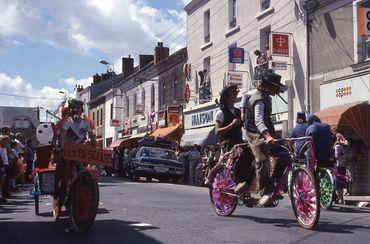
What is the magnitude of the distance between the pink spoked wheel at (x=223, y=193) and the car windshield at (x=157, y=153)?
51.9ft

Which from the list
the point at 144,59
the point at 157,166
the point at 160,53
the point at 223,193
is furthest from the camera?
the point at 144,59

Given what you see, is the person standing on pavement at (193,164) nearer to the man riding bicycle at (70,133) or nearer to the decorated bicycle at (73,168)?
the decorated bicycle at (73,168)

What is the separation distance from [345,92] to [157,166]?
29.0 ft

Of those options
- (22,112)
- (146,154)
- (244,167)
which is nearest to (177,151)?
(146,154)

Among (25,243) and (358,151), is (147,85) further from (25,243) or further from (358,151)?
(25,243)

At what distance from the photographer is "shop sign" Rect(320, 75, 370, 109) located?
17172mm

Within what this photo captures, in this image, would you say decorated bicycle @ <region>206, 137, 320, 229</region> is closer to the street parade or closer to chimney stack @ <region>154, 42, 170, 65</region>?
the street parade

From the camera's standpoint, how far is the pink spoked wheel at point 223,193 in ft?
26.2

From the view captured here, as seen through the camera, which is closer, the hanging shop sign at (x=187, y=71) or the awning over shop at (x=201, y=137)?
the awning over shop at (x=201, y=137)

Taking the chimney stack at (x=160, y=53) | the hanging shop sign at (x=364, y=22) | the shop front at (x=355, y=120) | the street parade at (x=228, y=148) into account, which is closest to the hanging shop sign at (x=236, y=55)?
the street parade at (x=228, y=148)

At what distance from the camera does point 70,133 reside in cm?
768

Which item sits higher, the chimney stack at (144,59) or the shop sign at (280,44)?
the chimney stack at (144,59)

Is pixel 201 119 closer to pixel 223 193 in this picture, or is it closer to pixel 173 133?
pixel 173 133

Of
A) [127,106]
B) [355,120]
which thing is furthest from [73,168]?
[127,106]
